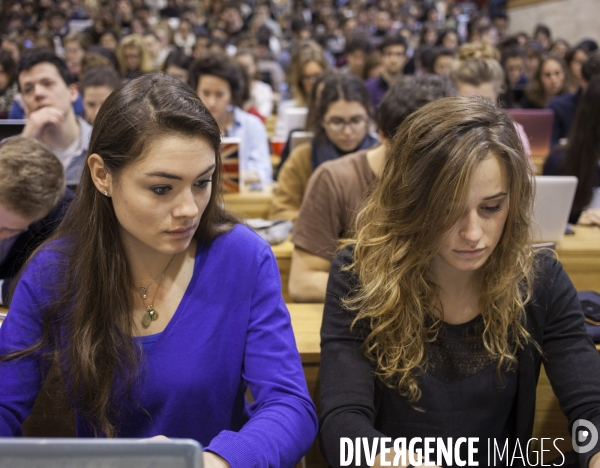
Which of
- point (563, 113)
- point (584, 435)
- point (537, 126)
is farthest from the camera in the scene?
point (563, 113)

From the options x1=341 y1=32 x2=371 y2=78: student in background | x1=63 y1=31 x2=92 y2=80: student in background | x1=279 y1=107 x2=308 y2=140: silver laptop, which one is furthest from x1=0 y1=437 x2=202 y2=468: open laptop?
x1=63 y1=31 x2=92 y2=80: student in background

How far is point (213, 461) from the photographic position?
3.32ft

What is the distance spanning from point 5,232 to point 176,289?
641mm

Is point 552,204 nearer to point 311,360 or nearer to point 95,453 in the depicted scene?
point 311,360

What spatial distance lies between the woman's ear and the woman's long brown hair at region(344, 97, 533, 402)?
0.49 meters

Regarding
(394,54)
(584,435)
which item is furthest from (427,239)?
(394,54)

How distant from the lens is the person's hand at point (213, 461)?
1005 mm

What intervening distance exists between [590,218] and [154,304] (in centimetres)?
203

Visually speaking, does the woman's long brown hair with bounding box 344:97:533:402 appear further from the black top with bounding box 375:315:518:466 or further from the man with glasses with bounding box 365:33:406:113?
the man with glasses with bounding box 365:33:406:113

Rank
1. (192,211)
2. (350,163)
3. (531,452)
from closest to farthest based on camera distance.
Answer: (192,211) → (531,452) → (350,163)

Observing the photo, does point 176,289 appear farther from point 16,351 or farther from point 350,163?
point 350,163

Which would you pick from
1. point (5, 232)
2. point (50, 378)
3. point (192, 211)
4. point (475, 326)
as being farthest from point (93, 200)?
point (475, 326)

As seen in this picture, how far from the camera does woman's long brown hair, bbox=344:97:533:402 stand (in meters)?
1.17

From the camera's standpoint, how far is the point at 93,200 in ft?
4.07
